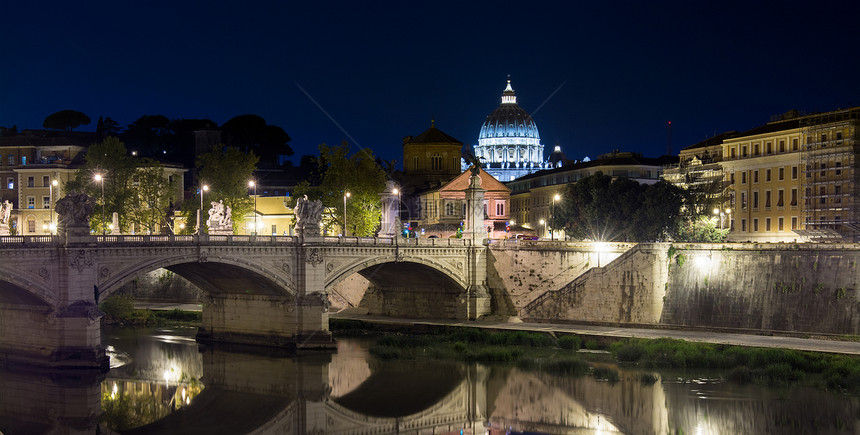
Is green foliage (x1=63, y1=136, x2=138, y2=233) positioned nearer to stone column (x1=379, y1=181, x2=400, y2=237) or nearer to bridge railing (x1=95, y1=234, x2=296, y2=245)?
stone column (x1=379, y1=181, x2=400, y2=237)

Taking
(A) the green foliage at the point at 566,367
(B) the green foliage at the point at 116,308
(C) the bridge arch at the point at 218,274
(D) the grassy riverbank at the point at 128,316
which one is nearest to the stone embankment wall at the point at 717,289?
(A) the green foliage at the point at 566,367

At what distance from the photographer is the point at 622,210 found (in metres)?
71.4

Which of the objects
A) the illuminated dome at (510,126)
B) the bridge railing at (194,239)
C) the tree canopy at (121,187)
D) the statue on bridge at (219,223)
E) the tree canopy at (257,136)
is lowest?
the bridge railing at (194,239)

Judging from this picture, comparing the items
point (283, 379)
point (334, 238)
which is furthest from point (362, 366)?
point (334, 238)

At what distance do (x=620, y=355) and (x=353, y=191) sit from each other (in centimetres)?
3042

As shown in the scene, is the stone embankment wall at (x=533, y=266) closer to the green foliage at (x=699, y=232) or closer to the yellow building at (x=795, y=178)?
the green foliage at (x=699, y=232)

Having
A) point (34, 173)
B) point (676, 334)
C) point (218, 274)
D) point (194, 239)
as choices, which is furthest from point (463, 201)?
point (194, 239)

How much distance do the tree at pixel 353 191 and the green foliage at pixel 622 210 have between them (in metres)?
12.9

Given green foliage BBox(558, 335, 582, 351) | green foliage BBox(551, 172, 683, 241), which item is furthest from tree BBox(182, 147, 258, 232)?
green foliage BBox(558, 335, 582, 351)

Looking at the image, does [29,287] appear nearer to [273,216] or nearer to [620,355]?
[620,355]

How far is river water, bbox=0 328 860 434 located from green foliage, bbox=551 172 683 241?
79.9 ft

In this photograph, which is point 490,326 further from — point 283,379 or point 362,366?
point 283,379

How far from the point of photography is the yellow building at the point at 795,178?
2611 inches

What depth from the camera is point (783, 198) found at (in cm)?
7269
